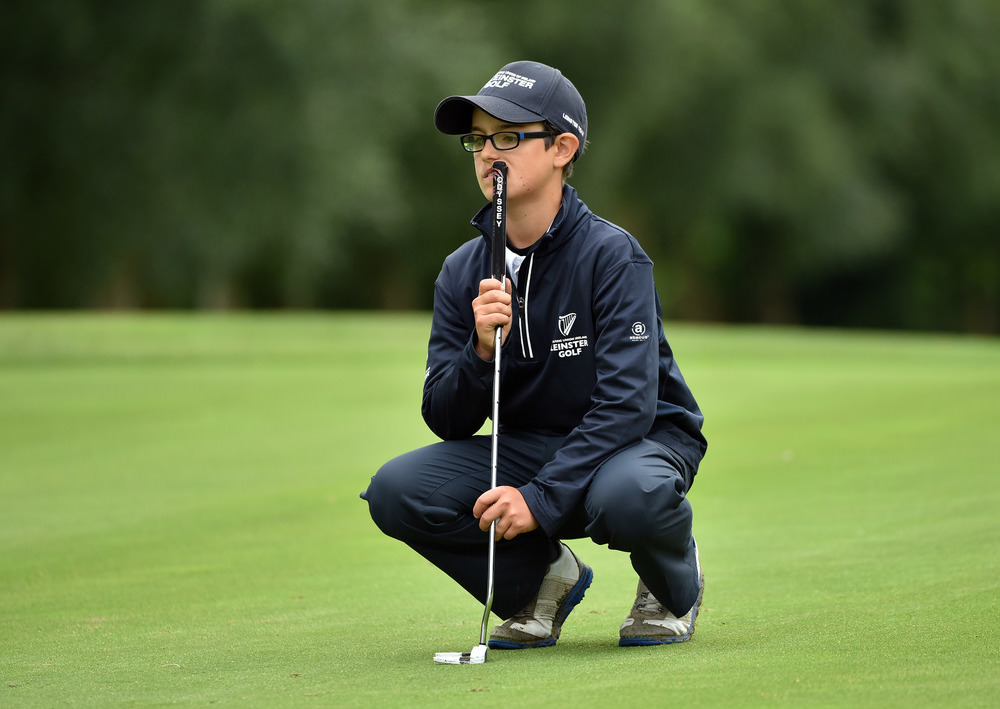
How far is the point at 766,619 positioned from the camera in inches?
168

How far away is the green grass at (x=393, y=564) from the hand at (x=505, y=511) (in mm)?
347

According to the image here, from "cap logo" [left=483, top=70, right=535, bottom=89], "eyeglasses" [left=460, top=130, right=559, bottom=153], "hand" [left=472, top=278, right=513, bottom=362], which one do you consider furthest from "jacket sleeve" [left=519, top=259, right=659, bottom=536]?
"cap logo" [left=483, top=70, right=535, bottom=89]

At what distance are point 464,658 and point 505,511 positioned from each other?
0.40m

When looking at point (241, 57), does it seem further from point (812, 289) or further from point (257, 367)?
point (812, 289)

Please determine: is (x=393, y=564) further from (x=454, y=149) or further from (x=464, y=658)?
(x=454, y=149)

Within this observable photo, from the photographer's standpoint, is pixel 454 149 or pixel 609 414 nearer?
pixel 609 414

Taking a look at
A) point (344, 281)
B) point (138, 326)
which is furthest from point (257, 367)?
point (344, 281)

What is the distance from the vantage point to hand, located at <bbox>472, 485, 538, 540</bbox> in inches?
147

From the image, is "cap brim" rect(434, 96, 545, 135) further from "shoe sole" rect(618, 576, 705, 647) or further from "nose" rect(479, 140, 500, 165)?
"shoe sole" rect(618, 576, 705, 647)

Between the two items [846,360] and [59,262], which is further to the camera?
[59,262]

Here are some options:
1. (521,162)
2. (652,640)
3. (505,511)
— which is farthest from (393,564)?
(521,162)

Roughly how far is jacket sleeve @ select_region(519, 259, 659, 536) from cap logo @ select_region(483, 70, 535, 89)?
2.19ft

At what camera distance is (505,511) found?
3.74 m

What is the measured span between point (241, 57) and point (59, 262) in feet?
21.2
